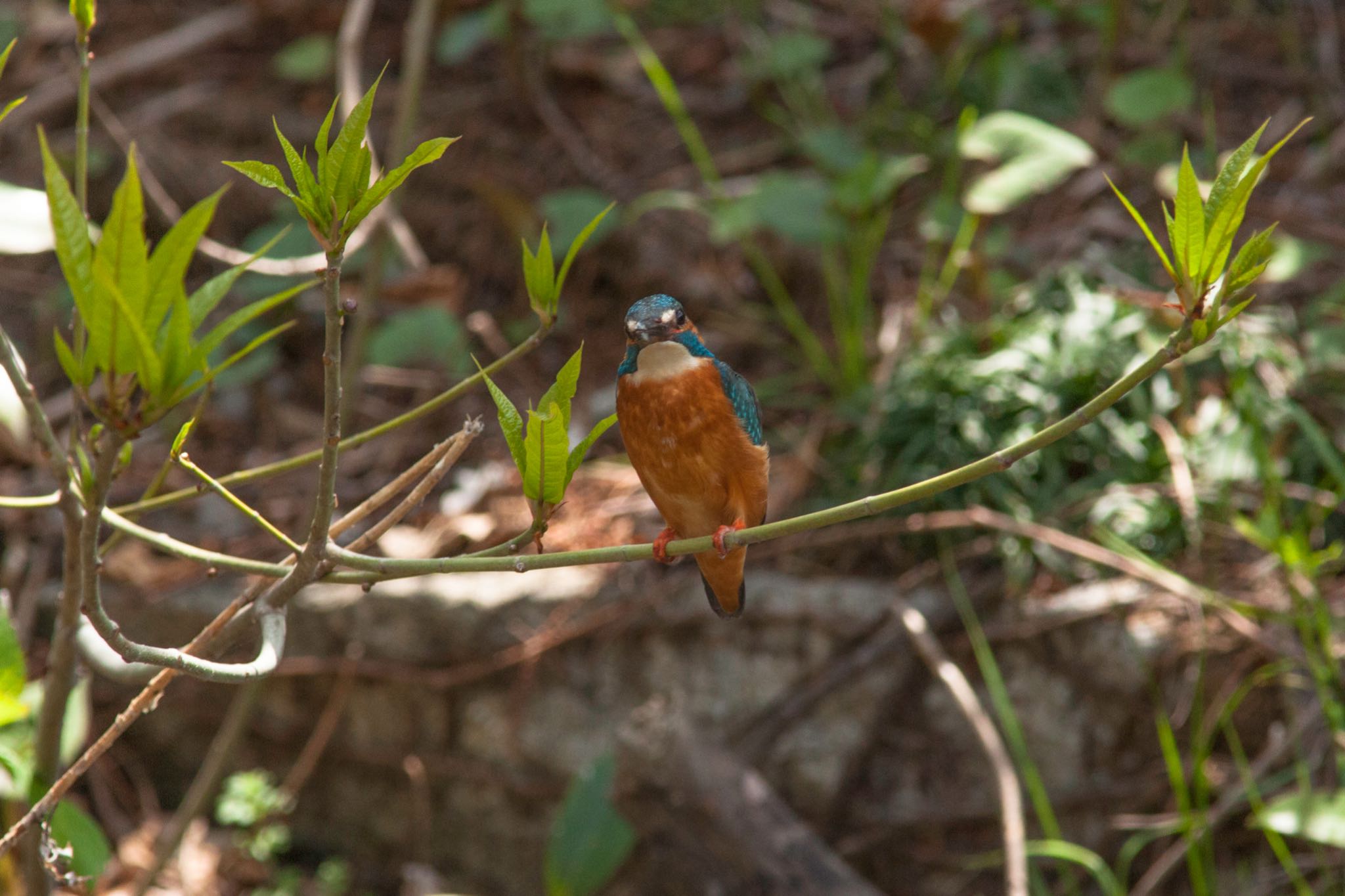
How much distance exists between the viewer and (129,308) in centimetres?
101

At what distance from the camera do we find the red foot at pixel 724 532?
1.75 metres

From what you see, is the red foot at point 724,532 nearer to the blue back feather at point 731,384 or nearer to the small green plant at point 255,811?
the blue back feather at point 731,384

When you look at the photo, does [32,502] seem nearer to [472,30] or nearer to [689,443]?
[689,443]

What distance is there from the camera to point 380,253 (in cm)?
381

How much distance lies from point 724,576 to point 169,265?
1447 mm

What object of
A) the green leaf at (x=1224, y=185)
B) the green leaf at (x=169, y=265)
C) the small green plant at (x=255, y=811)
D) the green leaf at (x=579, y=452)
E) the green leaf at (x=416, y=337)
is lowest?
the small green plant at (x=255, y=811)

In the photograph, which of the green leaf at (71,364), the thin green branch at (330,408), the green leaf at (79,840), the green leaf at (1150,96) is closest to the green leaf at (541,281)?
the thin green branch at (330,408)

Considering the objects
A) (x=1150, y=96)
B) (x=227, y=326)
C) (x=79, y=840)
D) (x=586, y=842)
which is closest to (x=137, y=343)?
(x=227, y=326)

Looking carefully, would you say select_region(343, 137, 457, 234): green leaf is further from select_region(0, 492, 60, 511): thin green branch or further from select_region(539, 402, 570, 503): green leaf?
select_region(0, 492, 60, 511): thin green branch

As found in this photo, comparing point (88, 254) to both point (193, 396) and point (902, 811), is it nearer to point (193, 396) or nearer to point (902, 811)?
point (902, 811)

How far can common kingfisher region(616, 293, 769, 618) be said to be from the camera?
2.03 m

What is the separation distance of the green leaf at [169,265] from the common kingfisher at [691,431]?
2.99 ft

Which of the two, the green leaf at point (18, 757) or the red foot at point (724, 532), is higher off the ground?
the red foot at point (724, 532)

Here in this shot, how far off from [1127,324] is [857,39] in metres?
2.82
